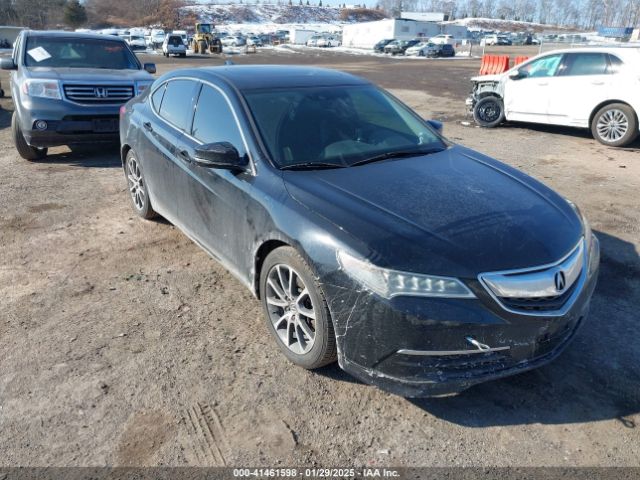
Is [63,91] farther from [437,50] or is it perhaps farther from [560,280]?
[437,50]

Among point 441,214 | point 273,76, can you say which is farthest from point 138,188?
point 441,214

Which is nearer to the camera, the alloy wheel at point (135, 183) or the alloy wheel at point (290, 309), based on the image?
the alloy wheel at point (290, 309)

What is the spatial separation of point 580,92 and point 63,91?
8770mm

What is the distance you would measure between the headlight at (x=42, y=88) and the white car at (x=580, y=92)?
8.49 metres

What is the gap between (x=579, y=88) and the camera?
32.1ft

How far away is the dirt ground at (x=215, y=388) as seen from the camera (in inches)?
104

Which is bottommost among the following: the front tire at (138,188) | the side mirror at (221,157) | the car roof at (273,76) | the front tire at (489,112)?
the front tire at (489,112)

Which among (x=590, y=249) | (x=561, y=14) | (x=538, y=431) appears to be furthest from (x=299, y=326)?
(x=561, y=14)

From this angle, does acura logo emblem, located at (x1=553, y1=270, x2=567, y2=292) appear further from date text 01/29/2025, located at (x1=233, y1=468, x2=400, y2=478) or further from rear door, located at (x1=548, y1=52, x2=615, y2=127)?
rear door, located at (x1=548, y1=52, x2=615, y2=127)

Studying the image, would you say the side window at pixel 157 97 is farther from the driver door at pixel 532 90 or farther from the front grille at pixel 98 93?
the driver door at pixel 532 90

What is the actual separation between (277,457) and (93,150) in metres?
7.81

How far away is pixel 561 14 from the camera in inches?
6801

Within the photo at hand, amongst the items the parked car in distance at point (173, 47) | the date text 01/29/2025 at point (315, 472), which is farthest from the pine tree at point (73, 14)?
the date text 01/29/2025 at point (315, 472)

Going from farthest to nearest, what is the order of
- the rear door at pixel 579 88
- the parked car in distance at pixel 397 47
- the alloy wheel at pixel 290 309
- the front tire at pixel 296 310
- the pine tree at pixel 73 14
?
1. the pine tree at pixel 73 14
2. the parked car in distance at pixel 397 47
3. the rear door at pixel 579 88
4. the alloy wheel at pixel 290 309
5. the front tire at pixel 296 310
